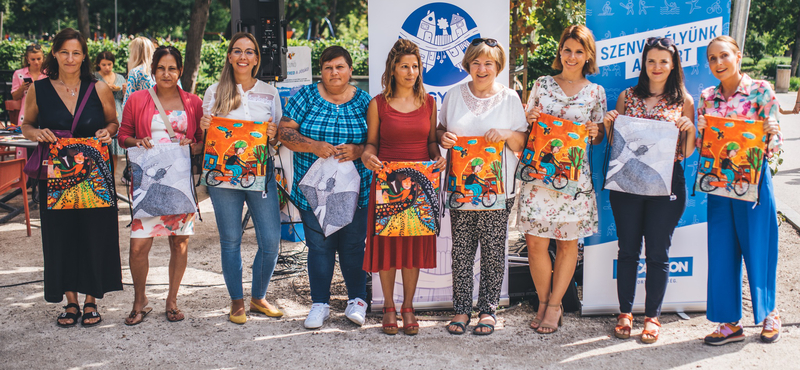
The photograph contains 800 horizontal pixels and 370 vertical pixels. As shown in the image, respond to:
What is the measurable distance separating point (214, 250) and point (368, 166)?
2814 millimetres

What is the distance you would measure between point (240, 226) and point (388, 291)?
3.32 feet

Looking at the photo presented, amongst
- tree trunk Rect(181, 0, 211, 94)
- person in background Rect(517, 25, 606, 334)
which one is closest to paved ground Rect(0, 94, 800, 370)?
person in background Rect(517, 25, 606, 334)

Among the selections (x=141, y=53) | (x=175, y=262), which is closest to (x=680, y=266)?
(x=175, y=262)

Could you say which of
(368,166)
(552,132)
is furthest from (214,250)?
(552,132)

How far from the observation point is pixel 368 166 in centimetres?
347

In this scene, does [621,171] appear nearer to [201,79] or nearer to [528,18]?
[528,18]

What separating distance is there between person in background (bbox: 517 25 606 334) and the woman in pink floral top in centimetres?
63

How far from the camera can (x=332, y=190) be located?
356 centimetres

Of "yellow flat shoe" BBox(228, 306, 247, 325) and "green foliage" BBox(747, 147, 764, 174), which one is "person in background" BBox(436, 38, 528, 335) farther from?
"yellow flat shoe" BBox(228, 306, 247, 325)

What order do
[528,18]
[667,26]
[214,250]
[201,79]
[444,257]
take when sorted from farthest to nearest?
[201,79] → [528,18] → [214,250] → [444,257] → [667,26]

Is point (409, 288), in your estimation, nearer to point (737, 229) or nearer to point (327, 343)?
point (327, 343)

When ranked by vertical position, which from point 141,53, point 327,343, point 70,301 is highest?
point 141,53

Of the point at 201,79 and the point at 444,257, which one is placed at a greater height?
the point at 201,79

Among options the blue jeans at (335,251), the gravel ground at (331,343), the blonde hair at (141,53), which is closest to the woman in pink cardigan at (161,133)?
the gravel ground at (331,343)
